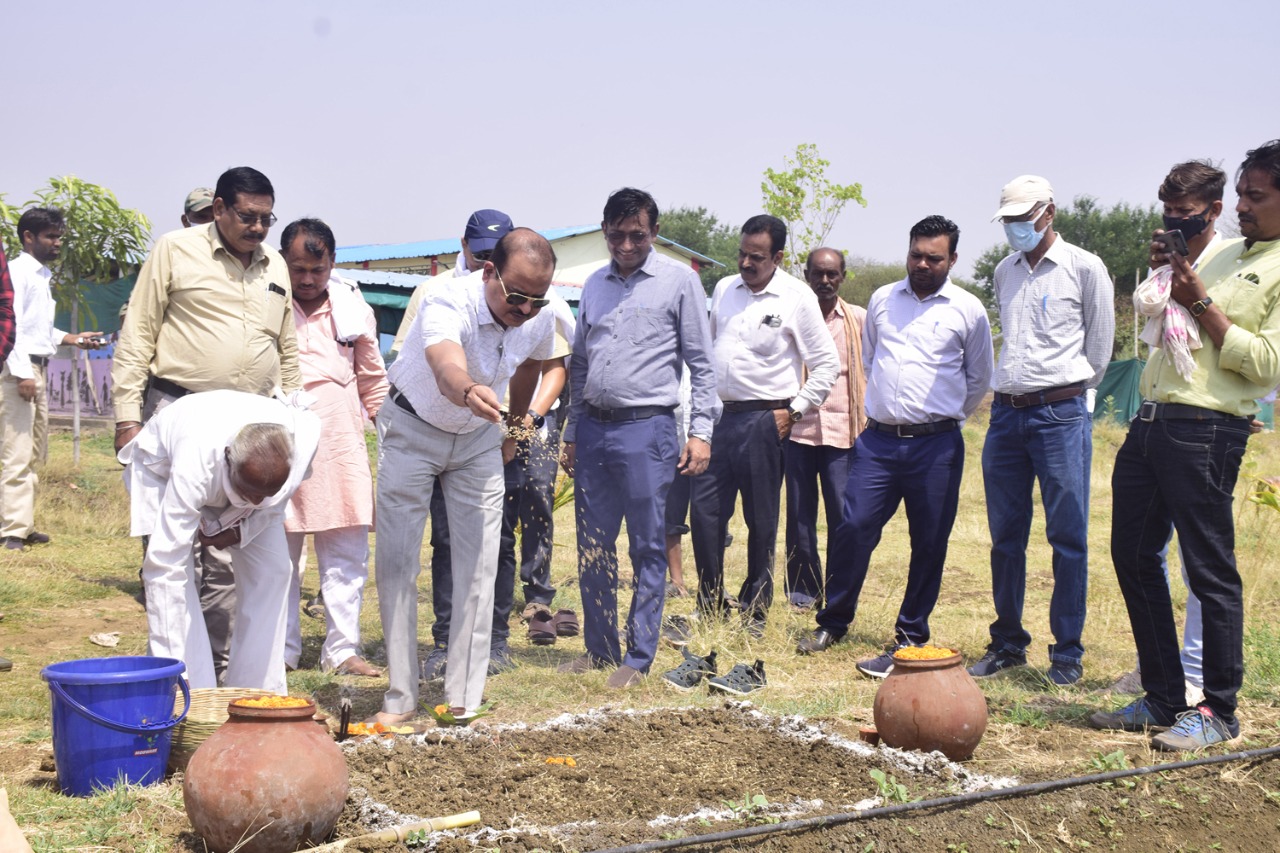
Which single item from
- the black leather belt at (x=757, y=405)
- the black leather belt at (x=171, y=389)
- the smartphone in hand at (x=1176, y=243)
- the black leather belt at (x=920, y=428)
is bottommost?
the black leather belt at (x=920, y=428)

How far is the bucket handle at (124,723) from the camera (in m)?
3.89

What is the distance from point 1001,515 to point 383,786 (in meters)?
3.42

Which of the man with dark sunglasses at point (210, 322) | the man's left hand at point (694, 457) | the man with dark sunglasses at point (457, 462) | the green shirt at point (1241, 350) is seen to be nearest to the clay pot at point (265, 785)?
the man with dark sunglasses at point (457, 462)

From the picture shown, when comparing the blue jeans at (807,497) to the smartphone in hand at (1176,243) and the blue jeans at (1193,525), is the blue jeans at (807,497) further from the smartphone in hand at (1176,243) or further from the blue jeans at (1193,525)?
the smartphone in hand at (1176,243)

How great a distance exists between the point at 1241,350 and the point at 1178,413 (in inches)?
12.9

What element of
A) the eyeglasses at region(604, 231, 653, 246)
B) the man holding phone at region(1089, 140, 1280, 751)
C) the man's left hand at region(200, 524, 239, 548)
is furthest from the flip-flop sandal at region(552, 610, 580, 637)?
the man holding phone at region(1089, 140, 1280, 751)

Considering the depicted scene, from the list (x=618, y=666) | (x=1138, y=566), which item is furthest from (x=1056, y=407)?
(x=618, y=666)

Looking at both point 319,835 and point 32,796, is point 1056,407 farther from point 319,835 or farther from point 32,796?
point 32,796

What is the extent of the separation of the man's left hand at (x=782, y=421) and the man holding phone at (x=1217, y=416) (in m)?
2.37

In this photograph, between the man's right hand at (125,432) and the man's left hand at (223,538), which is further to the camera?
the man's right hand at (125,432)

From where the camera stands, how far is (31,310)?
8.65 m

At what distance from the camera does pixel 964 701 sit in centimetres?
456

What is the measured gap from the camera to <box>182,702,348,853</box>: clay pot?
11.3 feet

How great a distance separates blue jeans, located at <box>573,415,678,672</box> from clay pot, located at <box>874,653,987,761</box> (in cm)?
151
